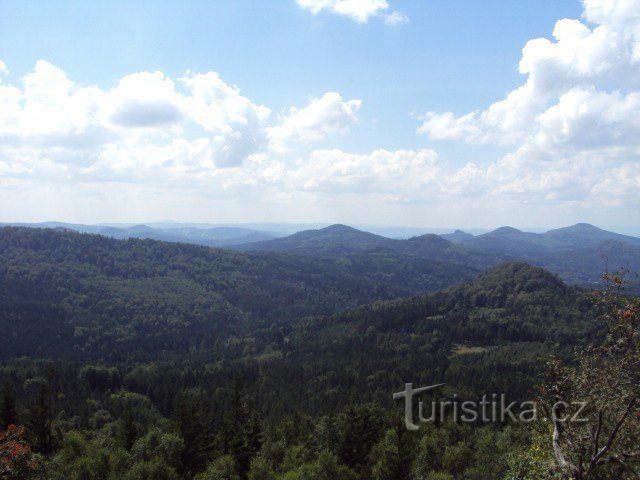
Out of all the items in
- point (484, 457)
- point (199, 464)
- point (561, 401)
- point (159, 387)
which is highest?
point (561, 401)

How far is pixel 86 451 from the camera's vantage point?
7994 cm

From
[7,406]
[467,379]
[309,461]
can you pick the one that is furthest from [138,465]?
[467,379]

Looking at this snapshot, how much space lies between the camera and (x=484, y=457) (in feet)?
240

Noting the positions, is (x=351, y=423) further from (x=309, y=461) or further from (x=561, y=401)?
(x=561, y=401)

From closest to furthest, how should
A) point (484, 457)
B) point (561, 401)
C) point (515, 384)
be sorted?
1. point (561, 401)
2. point (484, 457)
3. point (515, 384)

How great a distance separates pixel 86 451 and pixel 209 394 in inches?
3489

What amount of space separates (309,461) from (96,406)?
101283 mm

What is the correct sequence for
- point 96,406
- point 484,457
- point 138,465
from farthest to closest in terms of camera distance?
point 96,406 < point 484,457 < point 138,465

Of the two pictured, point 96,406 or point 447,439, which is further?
point 96,406

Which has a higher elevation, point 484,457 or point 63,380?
point 484,457

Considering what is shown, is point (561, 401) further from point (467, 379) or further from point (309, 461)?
point (467, 379)

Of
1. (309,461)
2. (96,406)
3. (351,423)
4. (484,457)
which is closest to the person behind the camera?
(484,457)

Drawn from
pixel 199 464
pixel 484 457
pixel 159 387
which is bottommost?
pixel 159 387

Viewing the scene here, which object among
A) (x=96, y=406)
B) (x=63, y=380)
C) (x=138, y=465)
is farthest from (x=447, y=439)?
(x=63, y=380)
